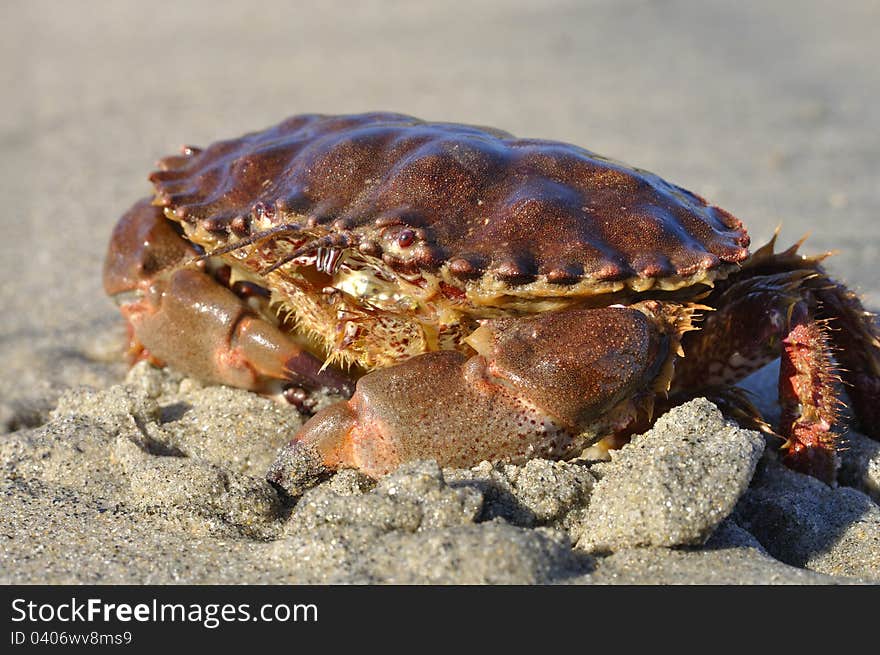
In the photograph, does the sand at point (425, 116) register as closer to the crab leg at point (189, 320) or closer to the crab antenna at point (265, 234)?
the crab leg at point (189, 320)

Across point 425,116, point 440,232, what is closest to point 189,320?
point 440,232

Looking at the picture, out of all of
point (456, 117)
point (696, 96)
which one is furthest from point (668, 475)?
point (696, 96)

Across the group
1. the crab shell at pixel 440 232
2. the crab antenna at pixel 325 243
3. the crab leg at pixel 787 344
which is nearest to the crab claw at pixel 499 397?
the crab shell at pixel 440 232

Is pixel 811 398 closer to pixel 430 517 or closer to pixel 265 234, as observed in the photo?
pixel 430 517

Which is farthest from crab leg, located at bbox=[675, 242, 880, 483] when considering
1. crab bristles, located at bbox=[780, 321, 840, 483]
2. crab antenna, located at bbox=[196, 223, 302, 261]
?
crab antenna, located at bbox=[196, 223, 302, 261]

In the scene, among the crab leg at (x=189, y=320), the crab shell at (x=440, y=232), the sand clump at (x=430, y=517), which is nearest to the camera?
the sand clump at (x=430, y=517)
